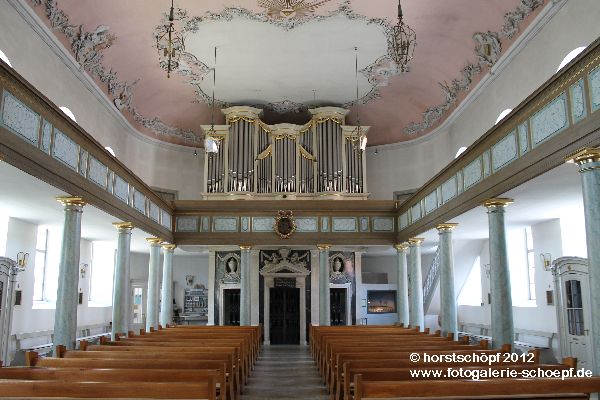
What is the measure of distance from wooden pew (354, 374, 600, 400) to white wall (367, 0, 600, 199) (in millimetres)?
7552

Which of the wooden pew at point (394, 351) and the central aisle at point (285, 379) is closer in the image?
the wooden pew at point (394, 351)

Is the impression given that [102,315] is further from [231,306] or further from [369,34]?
[369,34]

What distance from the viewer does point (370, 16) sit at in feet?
51.9

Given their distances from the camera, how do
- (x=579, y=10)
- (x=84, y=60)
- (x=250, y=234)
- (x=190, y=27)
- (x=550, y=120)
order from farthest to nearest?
(x=250, y=234) < (x=190, y=27) < (x=84, y=60) < (x=579, y=10) < (x=550, y=120)

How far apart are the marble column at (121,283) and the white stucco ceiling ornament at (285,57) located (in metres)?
6.10

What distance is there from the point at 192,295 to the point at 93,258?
5513mm

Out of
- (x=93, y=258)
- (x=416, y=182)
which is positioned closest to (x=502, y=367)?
(x=416, y=182)

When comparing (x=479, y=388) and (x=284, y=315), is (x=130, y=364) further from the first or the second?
(x=284, y=315)

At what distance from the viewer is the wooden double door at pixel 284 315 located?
75.9 ft

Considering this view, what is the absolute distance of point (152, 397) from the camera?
18.0ft

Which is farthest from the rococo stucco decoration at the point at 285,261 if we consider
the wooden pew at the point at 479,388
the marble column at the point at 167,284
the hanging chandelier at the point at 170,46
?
the wooden pew at the point at 479,388

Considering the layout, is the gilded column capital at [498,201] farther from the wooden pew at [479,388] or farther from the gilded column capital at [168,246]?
the gilded column capital at [168,246]

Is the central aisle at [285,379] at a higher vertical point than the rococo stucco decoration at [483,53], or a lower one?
lower

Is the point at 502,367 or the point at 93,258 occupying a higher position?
the point at 93,258
